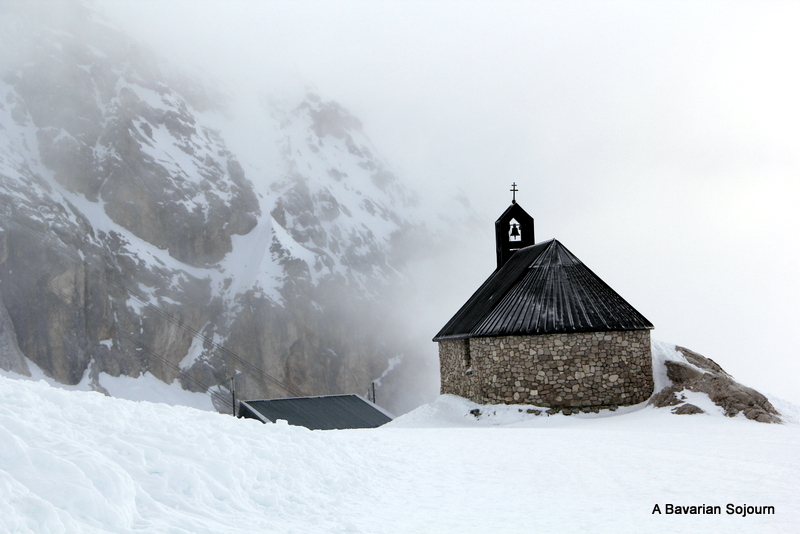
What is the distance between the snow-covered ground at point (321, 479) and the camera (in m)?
5.04

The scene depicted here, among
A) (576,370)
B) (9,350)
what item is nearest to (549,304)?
(576,370)

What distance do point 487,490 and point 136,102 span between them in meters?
64.3

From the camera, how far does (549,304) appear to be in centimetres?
1852

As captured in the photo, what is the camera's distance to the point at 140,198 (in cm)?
5947

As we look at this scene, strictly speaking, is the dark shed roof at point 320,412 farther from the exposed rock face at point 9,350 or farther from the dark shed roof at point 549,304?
the exposed rock face at point 9,350

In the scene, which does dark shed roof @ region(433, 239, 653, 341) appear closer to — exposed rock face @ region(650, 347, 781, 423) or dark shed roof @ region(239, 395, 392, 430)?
exposed rock face @ region(650, 347, 781, 423)

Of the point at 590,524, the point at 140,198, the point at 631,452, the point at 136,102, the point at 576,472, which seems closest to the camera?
the point at 590,524

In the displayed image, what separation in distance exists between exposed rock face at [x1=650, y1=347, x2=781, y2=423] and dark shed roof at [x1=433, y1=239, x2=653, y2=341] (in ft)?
5.57

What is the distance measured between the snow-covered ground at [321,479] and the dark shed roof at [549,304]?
6.65 metres

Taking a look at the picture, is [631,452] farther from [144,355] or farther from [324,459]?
[144,355]

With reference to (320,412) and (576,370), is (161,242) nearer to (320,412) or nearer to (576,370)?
(320,412)

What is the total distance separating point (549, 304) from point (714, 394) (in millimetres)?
4739

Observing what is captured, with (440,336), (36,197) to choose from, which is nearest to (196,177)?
(36,197)

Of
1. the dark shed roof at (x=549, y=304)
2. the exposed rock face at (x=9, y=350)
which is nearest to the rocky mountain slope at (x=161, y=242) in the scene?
the exposed rock face at (x=9, y=350)
